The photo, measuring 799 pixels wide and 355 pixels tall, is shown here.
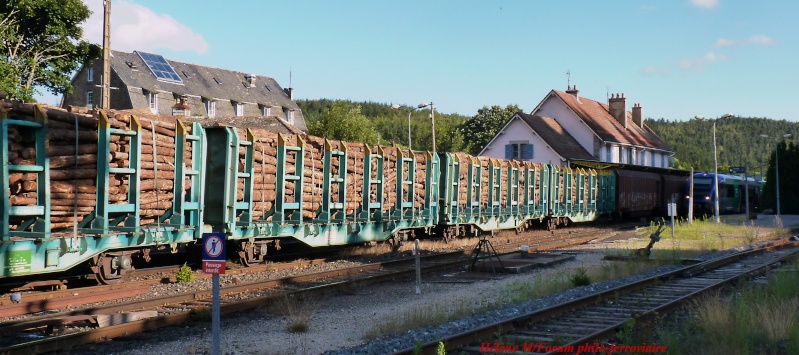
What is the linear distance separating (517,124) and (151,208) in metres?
40.5

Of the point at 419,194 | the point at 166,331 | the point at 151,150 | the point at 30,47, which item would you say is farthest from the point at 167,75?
the point at 166,331

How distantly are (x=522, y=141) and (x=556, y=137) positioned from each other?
8.34ft

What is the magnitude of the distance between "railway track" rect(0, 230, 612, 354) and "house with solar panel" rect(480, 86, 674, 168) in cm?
3306

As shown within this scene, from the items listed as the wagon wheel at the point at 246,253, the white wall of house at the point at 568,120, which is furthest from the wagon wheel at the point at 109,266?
the white wall of house at the point at 568,120

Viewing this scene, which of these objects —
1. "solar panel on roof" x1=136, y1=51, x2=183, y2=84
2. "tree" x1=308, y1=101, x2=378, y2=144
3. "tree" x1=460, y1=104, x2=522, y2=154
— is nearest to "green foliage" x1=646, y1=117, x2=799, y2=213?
"tree" x1=460, y1=104, x2=522, y2=154

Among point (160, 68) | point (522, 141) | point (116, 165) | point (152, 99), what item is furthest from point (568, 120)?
point (116, 165)

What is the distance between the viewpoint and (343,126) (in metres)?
57.8

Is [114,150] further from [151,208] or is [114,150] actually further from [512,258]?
[512,258]

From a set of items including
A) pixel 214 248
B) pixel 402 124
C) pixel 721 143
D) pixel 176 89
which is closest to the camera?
pixel 214 248

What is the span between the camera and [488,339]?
8367mm

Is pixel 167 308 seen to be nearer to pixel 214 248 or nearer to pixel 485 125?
pixel 214 248

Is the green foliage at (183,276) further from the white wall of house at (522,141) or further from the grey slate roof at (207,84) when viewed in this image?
the grey slate roof at (207,84)

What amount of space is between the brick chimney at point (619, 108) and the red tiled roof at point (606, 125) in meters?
0.42

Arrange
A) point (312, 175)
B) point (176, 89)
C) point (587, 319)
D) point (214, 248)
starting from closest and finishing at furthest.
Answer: point (214, 248) < point (587, 319) < point (312, 175) < point (176, 89)
